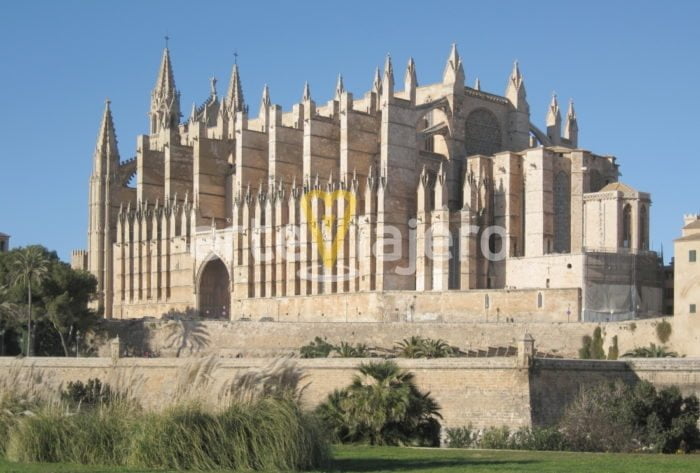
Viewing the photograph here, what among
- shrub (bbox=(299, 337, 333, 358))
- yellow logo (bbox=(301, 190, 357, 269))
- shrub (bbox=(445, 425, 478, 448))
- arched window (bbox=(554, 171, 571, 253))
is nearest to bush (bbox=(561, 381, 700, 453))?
shrub (bbox=(445, 425, 478, 448))

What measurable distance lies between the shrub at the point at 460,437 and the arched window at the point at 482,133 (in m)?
28.0

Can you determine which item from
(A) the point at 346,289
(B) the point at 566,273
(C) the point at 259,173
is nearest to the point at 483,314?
(B) the point at 566,273

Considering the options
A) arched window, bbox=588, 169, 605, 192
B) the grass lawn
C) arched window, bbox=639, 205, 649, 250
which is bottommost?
the grass lawn

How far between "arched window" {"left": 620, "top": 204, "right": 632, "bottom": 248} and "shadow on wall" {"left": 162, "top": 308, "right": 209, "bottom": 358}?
16.4 meters

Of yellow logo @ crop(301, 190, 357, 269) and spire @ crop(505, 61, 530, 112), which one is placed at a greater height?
spire @ crop(505, 61, 530, 112)

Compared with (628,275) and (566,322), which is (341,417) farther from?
(628,275)

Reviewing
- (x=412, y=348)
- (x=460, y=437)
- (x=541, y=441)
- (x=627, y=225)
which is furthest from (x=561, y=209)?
(x=541, y=441)

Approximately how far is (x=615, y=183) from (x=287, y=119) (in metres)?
18.9

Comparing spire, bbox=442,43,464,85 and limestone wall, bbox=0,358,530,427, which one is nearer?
limestone wall, bbox=0,358,530,427

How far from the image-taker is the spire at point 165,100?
75.2m

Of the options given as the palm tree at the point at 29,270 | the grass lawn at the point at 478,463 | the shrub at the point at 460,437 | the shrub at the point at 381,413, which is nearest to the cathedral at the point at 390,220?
the palm tree at the point at 29,270

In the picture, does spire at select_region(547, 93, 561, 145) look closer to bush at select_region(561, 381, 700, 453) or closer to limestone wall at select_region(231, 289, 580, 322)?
limestone wall at select_region(231, 289, 580, 322)

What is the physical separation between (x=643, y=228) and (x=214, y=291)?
2135cm

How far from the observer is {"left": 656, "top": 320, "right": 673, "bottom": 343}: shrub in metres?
38.1
